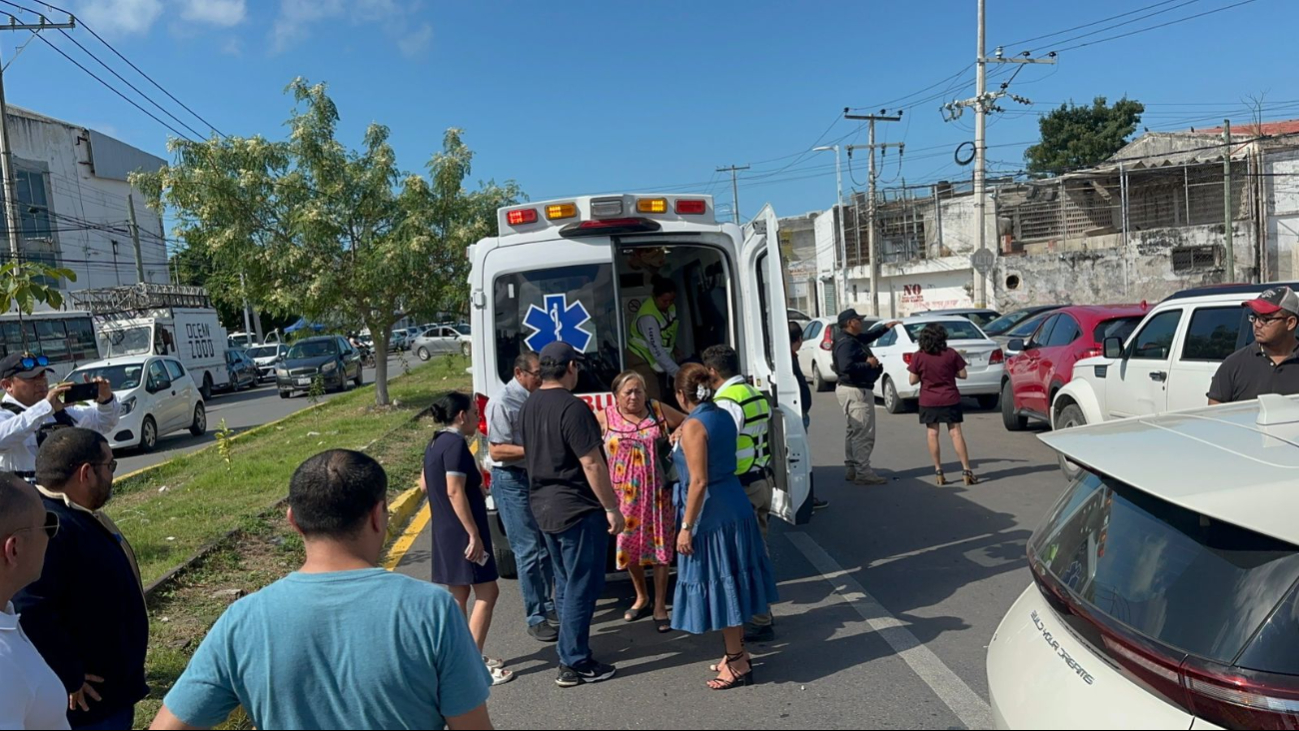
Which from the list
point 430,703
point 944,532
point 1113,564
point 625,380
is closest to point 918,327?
point 944,532

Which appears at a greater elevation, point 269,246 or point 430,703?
point 269,246

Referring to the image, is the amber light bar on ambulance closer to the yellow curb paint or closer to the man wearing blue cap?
the man wearing blue cap

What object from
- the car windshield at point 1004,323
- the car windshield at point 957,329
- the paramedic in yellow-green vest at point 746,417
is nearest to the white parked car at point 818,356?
the car windshield at point 1004,323

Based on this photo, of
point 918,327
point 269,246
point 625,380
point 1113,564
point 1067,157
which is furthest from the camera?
point 1067,157

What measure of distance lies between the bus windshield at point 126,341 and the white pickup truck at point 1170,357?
24.6m

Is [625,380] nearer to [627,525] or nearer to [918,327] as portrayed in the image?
[627,525]

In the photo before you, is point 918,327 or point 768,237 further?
point 918,327

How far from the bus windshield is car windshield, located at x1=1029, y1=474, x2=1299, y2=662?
2715 centimetres

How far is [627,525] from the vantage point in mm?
5117

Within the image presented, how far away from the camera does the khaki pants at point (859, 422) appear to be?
8984mm

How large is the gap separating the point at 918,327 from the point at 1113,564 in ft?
41.1

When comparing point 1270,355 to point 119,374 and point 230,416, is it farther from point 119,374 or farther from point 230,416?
point 230,416

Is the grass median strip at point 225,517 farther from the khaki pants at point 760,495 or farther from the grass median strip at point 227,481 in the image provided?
the khaki pants at point 760,495

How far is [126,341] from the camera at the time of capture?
2555 centimetres
